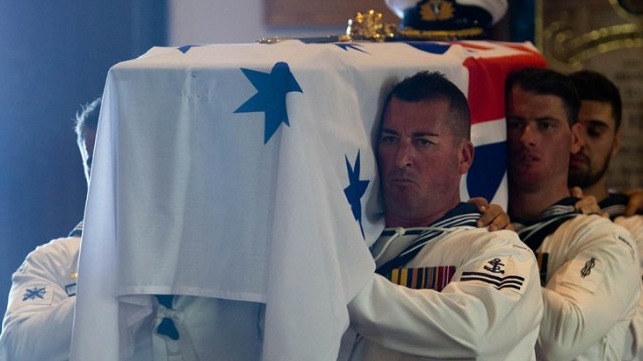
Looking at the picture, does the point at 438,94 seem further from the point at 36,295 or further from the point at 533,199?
the point at 36,295

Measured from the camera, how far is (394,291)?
63.2 inches

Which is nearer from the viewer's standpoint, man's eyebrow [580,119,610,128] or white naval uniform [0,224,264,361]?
white naval uniform [0,224,264,361]

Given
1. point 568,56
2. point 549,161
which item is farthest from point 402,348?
point 568,56

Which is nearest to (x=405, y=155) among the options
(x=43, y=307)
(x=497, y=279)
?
(x=497, y=279)

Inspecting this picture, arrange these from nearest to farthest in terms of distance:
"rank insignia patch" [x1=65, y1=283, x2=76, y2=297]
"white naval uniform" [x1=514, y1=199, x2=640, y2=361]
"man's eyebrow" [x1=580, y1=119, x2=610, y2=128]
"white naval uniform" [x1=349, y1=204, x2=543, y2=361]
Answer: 1. "white naval uniform" [x1=349, y1=204, x2=543, y2=361]
2. "white naval uniform" [x1=514, y1=199, x2=640, y2=361]
3. "rank insignia patch" [x1=65, y1=283, x2=76, y2=297]
4. "man's eyebrow" [x1=580, y1=119, x2=610, y2=128]

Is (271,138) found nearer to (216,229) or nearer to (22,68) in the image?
(216,229)

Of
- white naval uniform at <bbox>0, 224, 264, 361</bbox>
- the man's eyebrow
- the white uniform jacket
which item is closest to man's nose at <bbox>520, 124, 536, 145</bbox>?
the man's eyebrow

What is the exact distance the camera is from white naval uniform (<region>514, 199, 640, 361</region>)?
6.29 ft

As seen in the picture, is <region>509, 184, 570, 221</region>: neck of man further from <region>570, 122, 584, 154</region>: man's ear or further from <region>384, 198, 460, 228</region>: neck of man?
<region>384, 198, 460, 228</region>: neck of man

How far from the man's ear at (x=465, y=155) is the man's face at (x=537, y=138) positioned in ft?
1.08

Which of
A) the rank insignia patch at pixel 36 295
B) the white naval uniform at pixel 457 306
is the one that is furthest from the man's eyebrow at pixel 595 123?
the rank insignia patch at pixel 36 295

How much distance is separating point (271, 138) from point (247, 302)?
287 millimetres

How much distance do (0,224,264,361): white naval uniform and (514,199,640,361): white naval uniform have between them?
2.05 feet

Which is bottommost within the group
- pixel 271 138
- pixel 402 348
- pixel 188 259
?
pixel 402 348
